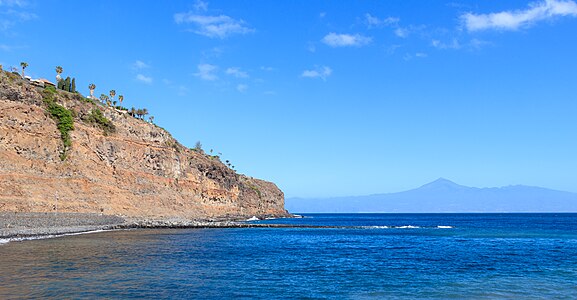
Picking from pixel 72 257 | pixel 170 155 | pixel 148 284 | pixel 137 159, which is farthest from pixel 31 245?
pixel 170 155

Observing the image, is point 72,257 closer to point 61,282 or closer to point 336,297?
point 61,282

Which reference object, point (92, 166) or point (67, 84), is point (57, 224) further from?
point (67, 84)

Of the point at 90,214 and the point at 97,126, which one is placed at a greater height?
the point at 97,126

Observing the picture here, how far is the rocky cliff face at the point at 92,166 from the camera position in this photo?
230 feet

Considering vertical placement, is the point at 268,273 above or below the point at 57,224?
below

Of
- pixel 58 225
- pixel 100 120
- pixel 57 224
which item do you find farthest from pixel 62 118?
pixel 58 225

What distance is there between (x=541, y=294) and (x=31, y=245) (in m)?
40.7

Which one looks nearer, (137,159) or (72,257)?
(72,257)

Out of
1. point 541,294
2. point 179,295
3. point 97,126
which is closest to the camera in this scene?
point 179,295

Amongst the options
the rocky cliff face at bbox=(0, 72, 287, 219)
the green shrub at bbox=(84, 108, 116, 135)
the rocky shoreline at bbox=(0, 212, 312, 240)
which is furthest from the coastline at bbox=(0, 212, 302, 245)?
the green shrub at bbox=(84, 108, 116, 135)

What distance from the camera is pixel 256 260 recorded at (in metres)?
38.0

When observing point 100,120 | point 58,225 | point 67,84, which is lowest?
point 58,225

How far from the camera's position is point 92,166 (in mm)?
82938

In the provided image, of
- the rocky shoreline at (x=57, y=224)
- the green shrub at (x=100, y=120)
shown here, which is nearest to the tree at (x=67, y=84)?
the green shrub at (x=100, y=120)
